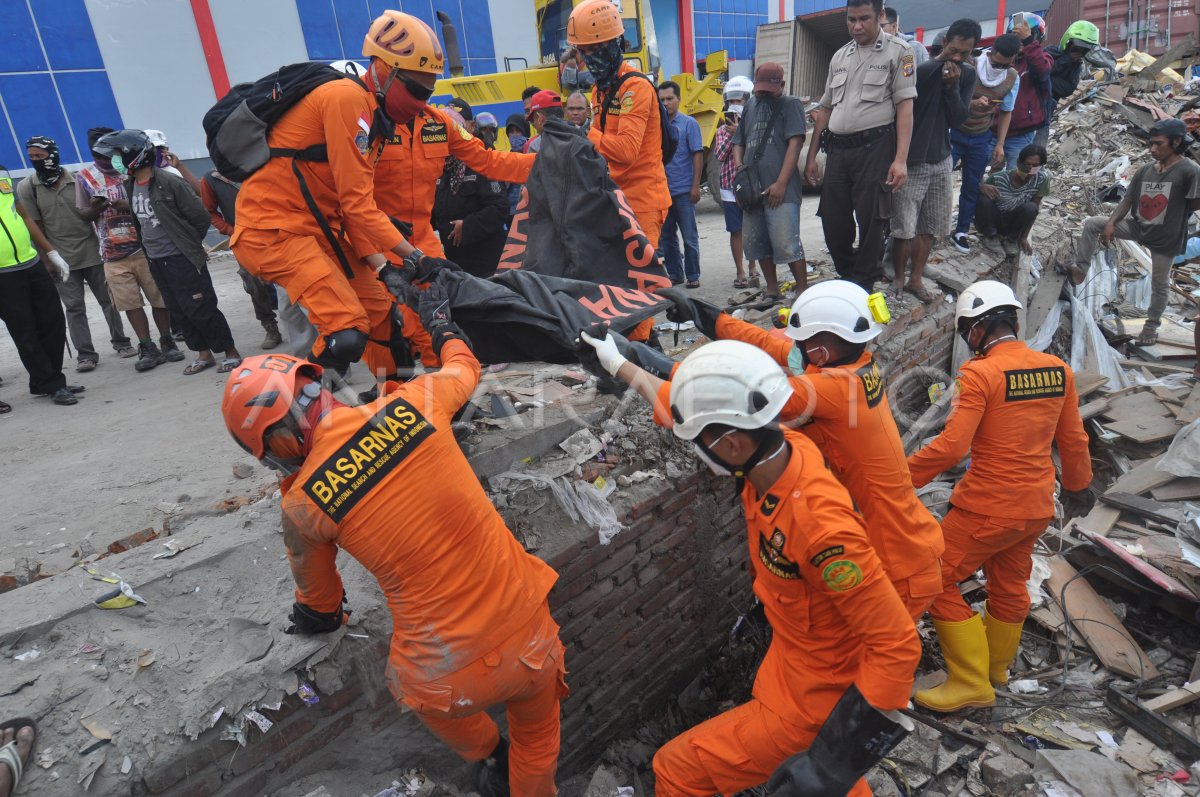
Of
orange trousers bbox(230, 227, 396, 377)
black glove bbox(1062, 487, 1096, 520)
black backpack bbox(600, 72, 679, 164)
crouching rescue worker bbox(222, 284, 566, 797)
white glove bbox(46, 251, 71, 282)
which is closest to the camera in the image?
crouching rescue worker bbox(222, 284, 566, 797)

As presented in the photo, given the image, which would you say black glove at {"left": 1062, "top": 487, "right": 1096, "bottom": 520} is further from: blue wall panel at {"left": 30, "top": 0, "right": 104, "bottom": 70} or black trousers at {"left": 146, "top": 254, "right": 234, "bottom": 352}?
blue wall panel at {"left": 30, "top": 0, "right": 104, "bottom": 70}

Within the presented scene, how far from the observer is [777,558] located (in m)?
2.10

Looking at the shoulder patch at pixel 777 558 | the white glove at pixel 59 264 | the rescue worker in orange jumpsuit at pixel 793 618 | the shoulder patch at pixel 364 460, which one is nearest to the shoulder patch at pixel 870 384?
the rescue worker in orange jumpsuit at pixel 793 618

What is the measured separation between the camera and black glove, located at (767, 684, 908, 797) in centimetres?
195

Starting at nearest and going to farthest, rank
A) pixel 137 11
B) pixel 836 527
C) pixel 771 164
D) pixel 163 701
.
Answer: pixel 836 527 → pixel 163 701 → pixel 771 164 → pixel 137 11

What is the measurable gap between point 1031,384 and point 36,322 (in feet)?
21.4

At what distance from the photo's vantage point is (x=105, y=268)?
581cm

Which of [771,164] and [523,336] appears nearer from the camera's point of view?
[523,336]

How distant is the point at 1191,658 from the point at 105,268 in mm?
7867

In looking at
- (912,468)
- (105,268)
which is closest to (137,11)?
(105,268)

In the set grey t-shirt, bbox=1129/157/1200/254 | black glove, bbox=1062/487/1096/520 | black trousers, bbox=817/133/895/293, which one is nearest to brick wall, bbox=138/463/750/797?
black trousers, bbox=817/133/895/293

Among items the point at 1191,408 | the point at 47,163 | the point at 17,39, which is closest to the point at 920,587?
the point at 1191,408

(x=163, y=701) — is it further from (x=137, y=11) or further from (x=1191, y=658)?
(x=137, y=11)

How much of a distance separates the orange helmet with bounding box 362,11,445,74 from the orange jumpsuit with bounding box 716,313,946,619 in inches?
82.8
